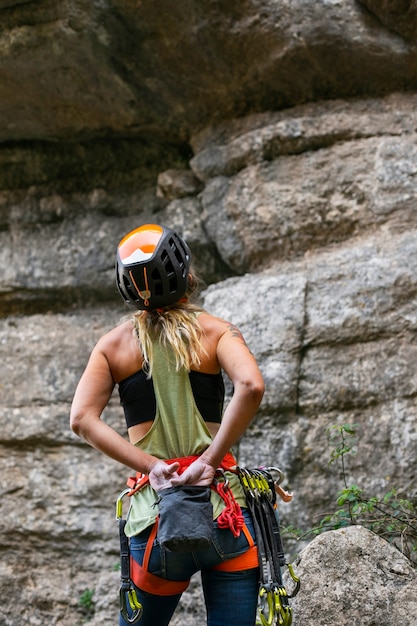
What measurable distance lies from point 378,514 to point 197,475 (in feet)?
6.46

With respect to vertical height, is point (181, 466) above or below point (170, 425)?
below

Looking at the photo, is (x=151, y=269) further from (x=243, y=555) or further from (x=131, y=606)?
(x=131, y=606)

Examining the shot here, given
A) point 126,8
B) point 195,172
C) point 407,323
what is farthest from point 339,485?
point 126,8

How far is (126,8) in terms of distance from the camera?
16.4ft

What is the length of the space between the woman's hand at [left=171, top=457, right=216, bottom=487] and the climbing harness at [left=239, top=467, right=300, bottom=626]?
22 cm

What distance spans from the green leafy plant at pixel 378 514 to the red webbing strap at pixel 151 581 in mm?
1515

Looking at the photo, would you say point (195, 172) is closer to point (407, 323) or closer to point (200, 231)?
point (200, 231)

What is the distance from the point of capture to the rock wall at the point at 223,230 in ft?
15.3

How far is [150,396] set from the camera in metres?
2.74

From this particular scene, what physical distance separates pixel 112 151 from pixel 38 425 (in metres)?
2.07

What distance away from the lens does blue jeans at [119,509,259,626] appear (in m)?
2.56

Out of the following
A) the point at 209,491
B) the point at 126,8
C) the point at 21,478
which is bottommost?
the point at 21,478

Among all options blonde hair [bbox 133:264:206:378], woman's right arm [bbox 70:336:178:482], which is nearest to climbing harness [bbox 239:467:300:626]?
woman's right arm [bbox 70:336:178:482]

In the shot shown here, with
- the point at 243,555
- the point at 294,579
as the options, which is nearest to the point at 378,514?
the point at 294,579
